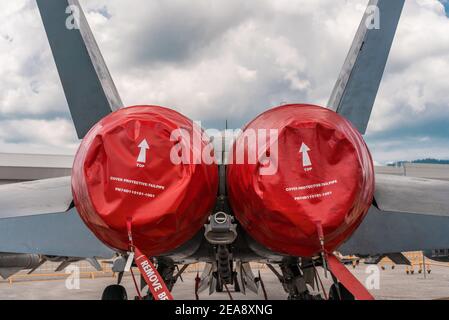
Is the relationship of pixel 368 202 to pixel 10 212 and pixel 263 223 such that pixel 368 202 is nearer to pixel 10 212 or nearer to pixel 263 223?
pixel 263 223

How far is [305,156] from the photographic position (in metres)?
2.37

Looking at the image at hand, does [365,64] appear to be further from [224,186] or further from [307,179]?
[307,179]

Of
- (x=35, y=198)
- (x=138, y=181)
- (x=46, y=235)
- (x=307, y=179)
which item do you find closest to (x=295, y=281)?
(x=46, y=235)

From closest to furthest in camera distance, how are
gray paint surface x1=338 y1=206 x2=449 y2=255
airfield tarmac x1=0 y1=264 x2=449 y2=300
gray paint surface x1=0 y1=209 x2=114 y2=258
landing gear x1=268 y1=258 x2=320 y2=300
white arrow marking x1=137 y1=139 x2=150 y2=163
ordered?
white arrow marking x1=137 y1=139 x2=150 y2=163 < gray paint surface x1=0 y1=209 x2=114 y2=258 < gray paint surface x1=338 y1=206 x2=449 y2=255 < landing gear x1=268 y1=258 x2=320 y2=300 < airfield tarmac x1=0 y1=264 x2=449 y2=300

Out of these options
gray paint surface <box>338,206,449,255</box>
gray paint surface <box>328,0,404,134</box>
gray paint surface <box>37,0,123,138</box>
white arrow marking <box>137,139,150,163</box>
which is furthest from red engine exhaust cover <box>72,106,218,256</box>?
gray paint surface <box>328,0,404,134</box>

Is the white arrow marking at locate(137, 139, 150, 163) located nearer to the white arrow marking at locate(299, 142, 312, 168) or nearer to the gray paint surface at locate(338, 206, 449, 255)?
the white arrow marking at locate(299, 142, 312, 168)

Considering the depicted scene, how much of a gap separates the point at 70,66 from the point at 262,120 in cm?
249

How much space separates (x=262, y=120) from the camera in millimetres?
2631

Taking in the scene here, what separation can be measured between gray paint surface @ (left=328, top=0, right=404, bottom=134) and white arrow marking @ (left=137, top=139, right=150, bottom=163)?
275 centimetres

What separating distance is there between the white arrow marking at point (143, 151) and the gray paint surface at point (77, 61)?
2.18 m

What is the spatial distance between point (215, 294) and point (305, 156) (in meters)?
10.3

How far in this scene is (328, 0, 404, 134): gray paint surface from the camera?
440 cm
